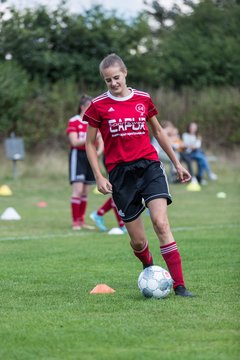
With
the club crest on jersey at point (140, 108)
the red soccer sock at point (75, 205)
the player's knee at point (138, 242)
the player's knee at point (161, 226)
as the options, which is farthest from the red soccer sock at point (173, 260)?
the red soccer sock at point (75, 205)

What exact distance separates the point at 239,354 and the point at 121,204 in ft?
8.78

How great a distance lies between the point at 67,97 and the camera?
107ft

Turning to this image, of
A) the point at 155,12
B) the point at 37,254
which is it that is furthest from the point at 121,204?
the point at 155,12

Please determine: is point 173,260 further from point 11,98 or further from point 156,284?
point 11,98

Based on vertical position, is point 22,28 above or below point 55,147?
above

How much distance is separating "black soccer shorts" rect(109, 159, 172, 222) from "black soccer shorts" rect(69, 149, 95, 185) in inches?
254

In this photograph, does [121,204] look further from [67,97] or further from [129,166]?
[67,97]

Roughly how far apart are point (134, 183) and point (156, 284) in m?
0.92

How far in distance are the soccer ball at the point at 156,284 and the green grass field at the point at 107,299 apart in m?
0.09

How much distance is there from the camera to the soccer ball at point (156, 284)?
23.7ft

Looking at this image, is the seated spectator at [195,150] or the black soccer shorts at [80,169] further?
the seated spectator at [195,150]

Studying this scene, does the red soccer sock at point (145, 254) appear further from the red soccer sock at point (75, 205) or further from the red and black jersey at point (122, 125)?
the red soccer sock at point (75, 205)

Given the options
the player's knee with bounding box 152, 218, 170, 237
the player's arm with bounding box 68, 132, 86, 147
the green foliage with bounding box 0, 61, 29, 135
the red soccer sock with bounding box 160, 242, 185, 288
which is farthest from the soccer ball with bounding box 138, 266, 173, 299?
the green foliage with bounding box 0, 61, 29, 135

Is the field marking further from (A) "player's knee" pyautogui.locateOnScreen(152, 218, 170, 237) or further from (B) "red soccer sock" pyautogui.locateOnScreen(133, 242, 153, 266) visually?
(A) "player's knee" pyautogui.locateOnScreen(152, 218, 170, 237)
